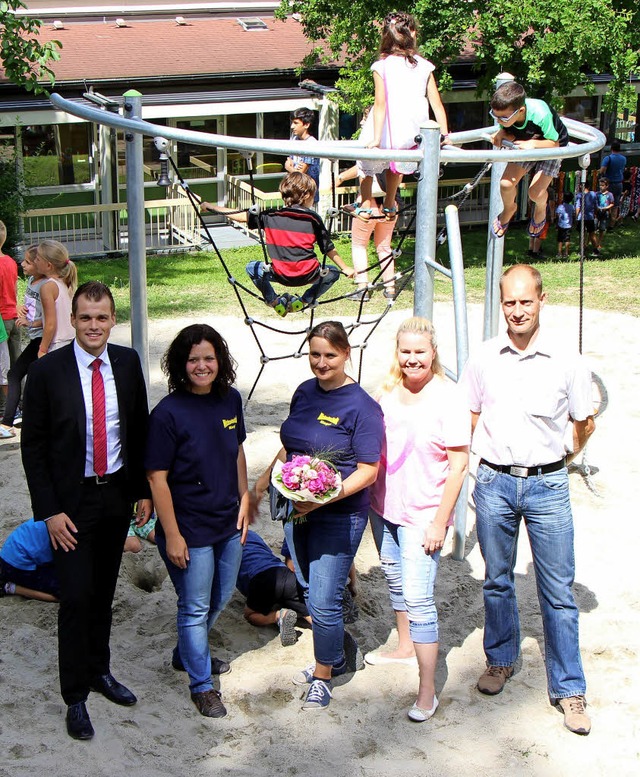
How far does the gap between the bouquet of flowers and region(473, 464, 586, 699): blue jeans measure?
0.71 m

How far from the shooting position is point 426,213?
507 cm

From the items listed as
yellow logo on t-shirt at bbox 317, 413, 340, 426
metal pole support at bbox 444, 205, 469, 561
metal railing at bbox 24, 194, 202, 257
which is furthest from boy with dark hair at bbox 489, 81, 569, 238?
metal railing at bbox 24, 194, 202, 257

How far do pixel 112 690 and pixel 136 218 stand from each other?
2.53 meters

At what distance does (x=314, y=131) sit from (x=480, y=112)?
13.3ft

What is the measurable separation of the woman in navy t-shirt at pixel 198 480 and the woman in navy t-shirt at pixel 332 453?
29cm

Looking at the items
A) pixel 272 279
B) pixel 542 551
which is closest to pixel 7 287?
pixel 272 279

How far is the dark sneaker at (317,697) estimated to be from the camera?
4.56 meters

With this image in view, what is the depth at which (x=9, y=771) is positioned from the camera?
13.2 ft

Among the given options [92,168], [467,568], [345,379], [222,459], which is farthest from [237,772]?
[92,168]

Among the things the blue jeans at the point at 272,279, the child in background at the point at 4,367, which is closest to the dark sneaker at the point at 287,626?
the blue jeans at the point at 272,279

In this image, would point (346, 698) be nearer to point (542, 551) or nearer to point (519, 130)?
point (542, 551)

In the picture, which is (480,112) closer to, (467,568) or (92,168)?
(92,168)

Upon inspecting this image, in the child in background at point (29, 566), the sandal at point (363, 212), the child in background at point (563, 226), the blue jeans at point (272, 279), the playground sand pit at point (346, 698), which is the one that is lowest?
the playground sand pit at point (346, 698)

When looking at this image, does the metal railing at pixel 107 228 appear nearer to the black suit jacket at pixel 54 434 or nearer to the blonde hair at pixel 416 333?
the blonde hair at pixel 416 333
